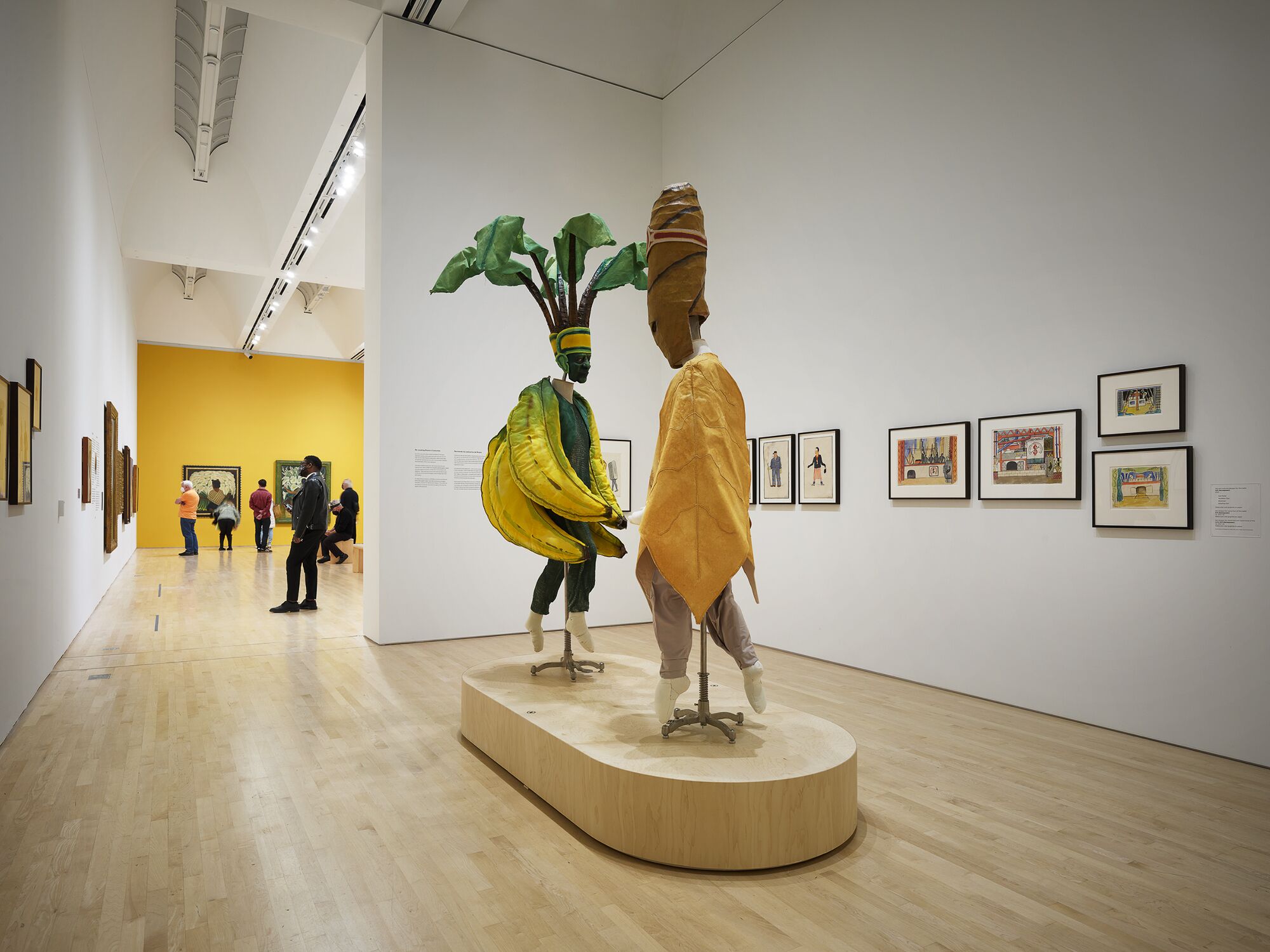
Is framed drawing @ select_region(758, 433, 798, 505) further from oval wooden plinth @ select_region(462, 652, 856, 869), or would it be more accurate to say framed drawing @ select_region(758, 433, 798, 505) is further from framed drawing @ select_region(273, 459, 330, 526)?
framed drawing @ select_region(273, 459, 330, 526)

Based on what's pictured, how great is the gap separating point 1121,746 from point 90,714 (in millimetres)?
6094

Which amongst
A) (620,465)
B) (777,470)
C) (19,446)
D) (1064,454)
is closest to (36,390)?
(19,446)

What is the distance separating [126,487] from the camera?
592 inches

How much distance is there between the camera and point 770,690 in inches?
225

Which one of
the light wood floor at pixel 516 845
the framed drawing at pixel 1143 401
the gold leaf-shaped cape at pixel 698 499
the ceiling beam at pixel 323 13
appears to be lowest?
the light wood floor at pixel 516 845

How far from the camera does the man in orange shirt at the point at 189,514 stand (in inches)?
650

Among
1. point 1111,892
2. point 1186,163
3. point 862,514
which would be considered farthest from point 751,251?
point 1111,892

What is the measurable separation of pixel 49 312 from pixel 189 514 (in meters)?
12.4

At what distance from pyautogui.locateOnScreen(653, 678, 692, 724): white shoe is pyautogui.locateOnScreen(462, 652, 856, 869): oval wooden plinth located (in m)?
0.10

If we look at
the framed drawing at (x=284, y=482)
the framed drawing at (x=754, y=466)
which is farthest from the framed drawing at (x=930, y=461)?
the framed drawing at (x=284, y=482)

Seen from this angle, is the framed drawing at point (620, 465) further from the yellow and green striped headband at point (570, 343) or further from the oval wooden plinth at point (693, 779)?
the oval wooden plinth at point (693, 779)

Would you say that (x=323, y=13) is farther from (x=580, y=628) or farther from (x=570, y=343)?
(x=580, y=628)

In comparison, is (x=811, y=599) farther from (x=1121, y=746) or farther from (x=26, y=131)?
(x=26, y=131)

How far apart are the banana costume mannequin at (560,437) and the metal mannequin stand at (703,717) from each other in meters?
0.79
